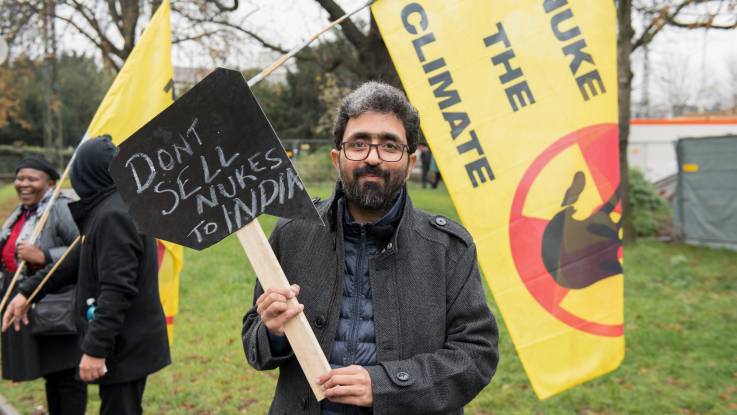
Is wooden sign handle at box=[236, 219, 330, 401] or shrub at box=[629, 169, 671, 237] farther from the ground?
wooden sign handle at box=[236, 219, 330, 401]

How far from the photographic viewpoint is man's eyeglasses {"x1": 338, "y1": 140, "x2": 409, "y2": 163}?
2.01m

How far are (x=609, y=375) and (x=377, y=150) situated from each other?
415cm

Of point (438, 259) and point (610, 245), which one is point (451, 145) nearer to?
point (610, 245)

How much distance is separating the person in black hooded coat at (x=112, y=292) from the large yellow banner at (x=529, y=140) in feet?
5.23

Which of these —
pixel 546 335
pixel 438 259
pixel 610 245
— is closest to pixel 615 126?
pixel 610 245

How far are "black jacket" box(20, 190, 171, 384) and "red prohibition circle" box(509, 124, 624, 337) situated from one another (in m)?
1.89

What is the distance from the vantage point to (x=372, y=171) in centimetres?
200

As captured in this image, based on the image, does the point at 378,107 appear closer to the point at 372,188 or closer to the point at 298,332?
the point at 372,188

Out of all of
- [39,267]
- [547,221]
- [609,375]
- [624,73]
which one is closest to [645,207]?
[624,73]

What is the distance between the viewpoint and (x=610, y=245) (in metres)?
3.31

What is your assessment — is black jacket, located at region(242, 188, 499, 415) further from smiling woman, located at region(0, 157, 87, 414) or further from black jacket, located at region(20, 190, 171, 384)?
smiling woman, located at region(0, 157, 87, 414)

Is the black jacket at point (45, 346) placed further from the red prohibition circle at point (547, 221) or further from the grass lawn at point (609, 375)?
the red prohibition circle at point (547, 221)

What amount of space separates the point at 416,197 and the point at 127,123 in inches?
548

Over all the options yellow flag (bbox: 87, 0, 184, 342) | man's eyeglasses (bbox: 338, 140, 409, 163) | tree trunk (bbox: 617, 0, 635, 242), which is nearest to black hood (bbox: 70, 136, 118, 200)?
yellow flag (bbox: 87, 0, 184, 342)
